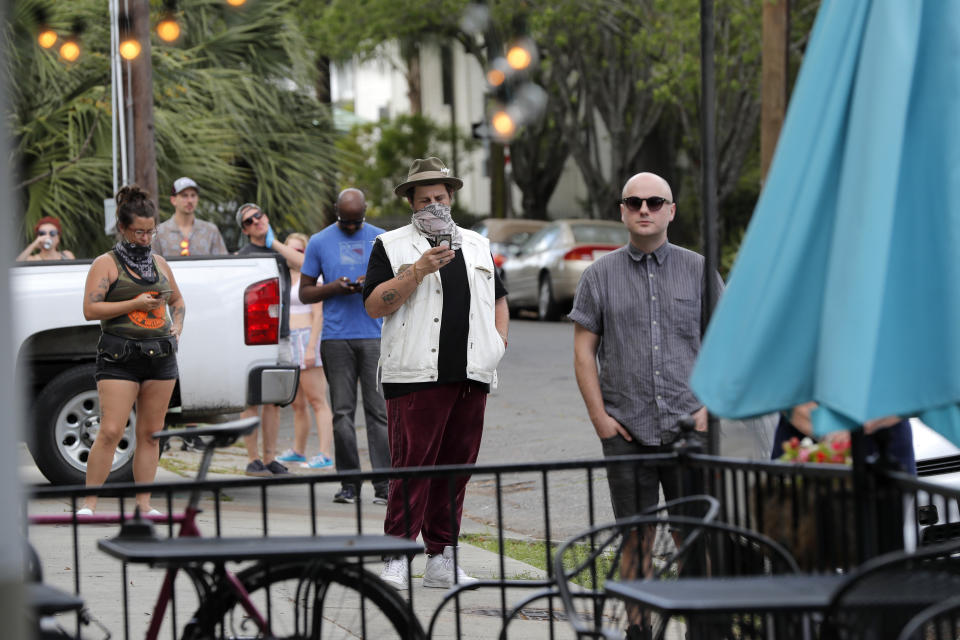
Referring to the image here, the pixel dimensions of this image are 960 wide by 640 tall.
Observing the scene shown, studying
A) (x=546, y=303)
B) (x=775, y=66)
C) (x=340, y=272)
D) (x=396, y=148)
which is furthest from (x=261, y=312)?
(x=396, y=148)

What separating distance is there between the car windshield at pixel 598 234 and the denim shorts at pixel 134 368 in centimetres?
1714

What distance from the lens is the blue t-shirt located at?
31.3 ft

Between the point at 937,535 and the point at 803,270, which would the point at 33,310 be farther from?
the point at 803,270

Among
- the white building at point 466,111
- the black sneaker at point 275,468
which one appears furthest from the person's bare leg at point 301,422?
the white building at point 466,111

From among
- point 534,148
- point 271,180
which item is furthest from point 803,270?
point 534,148

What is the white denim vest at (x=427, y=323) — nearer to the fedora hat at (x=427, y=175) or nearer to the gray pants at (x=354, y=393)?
the fedora hat at (x=427, y=175)

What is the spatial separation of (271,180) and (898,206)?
53.9 ft

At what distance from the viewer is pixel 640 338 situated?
6207mm

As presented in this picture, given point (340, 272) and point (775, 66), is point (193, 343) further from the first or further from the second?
point (775, 66)

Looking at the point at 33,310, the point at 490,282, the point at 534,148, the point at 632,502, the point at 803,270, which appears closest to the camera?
the point at 803,270

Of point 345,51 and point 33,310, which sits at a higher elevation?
point 345,51

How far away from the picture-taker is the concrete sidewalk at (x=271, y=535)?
20.3 ft

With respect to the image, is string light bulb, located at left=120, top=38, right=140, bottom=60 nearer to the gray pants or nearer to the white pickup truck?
the white pickup truck

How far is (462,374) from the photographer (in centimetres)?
692
